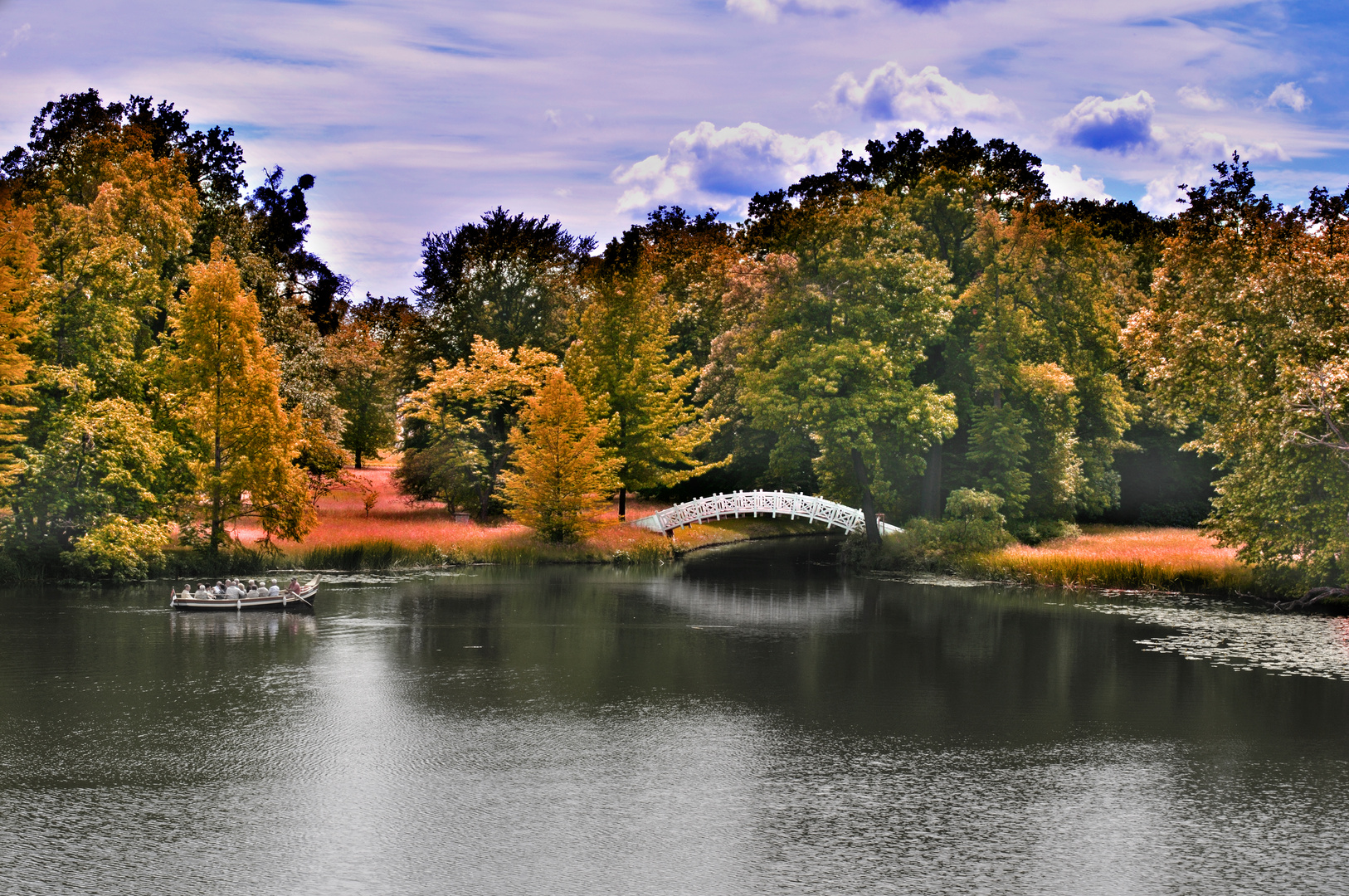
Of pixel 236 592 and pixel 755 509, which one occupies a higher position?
pixel 755 509

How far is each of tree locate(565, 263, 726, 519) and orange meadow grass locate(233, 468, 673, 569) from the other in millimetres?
4369

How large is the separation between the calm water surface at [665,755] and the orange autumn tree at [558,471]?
1577 centimetres

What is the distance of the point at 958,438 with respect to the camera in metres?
48.2

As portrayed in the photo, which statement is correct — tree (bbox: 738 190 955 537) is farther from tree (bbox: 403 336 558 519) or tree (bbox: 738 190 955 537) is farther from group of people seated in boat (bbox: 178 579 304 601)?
group of people seated in boat (bbox: 178 579 304 601)

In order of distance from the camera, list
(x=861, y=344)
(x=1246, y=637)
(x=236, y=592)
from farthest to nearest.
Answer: (x=861, y=344) → (x=236, y=592) → (x=1246, y=637)

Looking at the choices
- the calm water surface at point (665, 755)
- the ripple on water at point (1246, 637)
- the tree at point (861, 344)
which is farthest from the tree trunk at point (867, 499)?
the calm water surface at point (665, 755)

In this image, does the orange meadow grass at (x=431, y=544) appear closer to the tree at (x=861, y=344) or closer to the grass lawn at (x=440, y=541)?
the grass lawn at (x=440, y=541)

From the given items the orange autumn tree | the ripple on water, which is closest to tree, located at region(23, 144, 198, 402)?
the orange autumn tree

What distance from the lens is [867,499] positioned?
4628 cm

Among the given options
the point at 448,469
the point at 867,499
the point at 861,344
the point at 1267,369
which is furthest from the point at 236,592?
the point at 1267,369

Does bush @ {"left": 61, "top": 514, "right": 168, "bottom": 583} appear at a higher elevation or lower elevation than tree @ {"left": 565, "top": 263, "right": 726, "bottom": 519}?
lower

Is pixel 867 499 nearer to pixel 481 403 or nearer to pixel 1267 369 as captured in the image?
pixel 1267 369

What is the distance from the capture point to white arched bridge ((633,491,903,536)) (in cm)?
4988

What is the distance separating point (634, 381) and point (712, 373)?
5.71 metres
